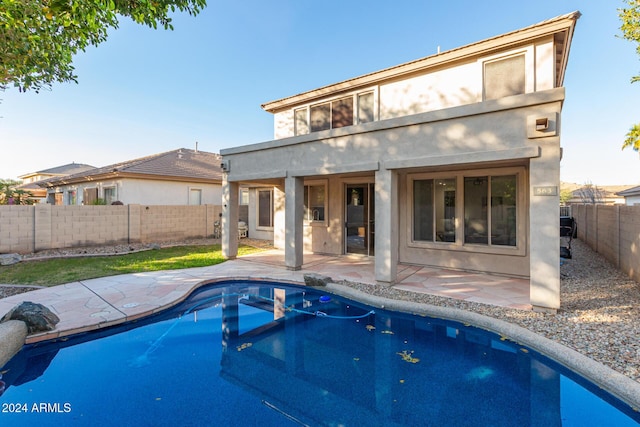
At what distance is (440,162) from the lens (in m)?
7.05

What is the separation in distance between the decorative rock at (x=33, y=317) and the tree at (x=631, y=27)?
49.5 ft

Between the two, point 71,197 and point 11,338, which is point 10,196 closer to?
point 71,197

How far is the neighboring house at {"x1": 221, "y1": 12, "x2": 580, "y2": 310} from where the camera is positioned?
19.5 ft

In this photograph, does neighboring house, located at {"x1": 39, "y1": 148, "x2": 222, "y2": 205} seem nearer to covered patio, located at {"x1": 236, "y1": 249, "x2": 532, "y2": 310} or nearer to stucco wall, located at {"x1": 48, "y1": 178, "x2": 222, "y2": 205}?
stucco wall, located at {"x1": 48, "y1": 178, "x2": 222, "y2": 205}

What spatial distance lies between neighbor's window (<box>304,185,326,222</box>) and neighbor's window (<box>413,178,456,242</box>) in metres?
4.15

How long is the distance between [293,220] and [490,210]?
616cm

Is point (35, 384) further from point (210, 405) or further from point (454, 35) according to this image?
point (454, 35)

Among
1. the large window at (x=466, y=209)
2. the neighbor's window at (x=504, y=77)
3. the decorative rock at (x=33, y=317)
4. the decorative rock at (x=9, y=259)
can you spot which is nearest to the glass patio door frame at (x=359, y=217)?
the large window at (x=466, y=209)

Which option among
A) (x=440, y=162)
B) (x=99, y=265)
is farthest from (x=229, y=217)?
(x=440, y=162)

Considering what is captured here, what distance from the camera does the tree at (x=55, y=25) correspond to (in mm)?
5441

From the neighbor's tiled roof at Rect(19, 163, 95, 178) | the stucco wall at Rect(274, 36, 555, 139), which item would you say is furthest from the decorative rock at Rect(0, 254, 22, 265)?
the neighbor's tiled roof at Rect(19, 163, 95, 178)

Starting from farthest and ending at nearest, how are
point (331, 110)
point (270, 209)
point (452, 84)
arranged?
point (270, 209)
point (331, 110)
point (452, 84)

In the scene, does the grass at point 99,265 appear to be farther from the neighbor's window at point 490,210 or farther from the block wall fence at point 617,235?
the block wall fence at point 617,235

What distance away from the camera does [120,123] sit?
2286 cm
